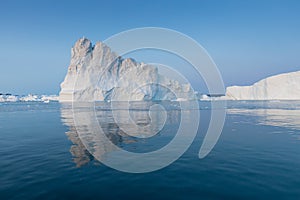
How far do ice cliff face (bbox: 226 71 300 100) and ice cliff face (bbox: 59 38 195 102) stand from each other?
44.3m

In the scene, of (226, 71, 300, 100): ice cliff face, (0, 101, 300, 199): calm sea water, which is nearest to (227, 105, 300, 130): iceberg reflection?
(0, 101, 300, 199): calm sea water

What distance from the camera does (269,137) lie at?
13648 mm

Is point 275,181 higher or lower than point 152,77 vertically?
lower

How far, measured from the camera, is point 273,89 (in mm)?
101938

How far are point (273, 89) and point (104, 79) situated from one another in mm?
90790

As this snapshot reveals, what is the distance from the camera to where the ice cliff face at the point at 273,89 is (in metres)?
93.1

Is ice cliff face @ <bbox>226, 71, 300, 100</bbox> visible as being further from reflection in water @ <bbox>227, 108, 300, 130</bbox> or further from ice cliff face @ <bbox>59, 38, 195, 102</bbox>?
reflection in water @ <bbox>227, 108, 300, 130</bbox>

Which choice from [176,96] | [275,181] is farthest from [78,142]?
[176,96]

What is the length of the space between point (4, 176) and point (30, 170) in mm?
853

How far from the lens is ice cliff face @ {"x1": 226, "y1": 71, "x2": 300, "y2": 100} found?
93.1 meters

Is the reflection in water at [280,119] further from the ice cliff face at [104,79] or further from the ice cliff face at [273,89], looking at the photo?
the ice cliff face at [104,79]

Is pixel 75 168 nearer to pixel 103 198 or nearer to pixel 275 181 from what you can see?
pixel 103 198

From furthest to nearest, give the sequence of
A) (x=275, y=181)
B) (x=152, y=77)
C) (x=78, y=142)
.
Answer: (x=152, y=77), (x=78, y=142), (x=275, y=181)

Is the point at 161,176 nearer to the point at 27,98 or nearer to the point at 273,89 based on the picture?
the point at 273,89
